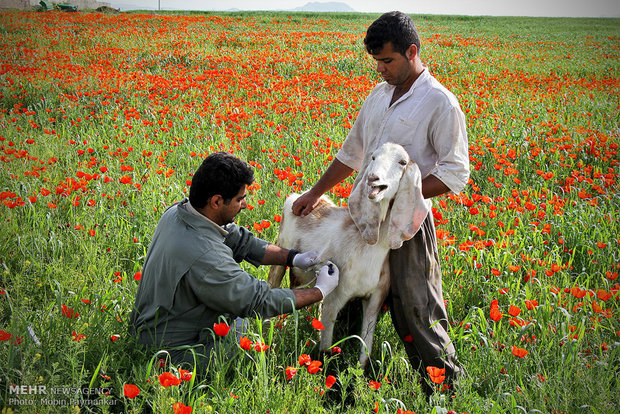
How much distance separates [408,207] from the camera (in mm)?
2301

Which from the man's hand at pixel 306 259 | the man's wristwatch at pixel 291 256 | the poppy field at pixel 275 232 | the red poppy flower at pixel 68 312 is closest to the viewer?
the poppy field at pixel 275 232

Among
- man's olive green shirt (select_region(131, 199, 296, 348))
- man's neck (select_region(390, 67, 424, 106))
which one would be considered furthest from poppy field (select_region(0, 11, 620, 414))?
man's neck (select_region(390, 67, 424, 106))

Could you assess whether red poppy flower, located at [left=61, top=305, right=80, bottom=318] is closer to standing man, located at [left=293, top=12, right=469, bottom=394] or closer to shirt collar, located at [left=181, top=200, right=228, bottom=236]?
shirt collar, located at [left=181, top=200, right=228, bottom=236]

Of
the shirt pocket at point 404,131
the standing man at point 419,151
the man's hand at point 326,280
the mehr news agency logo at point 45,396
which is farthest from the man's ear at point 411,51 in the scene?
the mehr news agency logo at point 45,396

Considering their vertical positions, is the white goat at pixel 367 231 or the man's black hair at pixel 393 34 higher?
the man's black hair at pixel 393 34

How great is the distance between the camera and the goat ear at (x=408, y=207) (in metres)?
2.27

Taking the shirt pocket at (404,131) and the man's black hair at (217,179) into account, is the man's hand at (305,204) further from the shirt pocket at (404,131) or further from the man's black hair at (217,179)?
the shirt pocket at (404,131)

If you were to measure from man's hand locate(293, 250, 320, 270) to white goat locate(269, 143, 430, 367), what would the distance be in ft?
0.15

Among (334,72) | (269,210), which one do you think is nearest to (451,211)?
(269,210)

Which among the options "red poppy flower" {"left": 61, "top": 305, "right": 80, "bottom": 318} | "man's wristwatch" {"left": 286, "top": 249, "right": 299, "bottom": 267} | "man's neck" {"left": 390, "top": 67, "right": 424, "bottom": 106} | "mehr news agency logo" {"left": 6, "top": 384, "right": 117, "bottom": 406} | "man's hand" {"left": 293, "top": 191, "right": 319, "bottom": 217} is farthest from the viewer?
"man's hand" {"left": 293, "top": 191, "right": 319, "bottom": 217}

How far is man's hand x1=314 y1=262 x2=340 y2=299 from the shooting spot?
98.8 inches

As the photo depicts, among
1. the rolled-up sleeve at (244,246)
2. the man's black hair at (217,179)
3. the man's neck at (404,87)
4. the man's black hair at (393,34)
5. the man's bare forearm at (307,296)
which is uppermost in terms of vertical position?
the man's black hair at (393,34)

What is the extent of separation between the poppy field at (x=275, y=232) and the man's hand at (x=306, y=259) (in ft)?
1.33

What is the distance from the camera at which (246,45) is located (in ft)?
49.2
